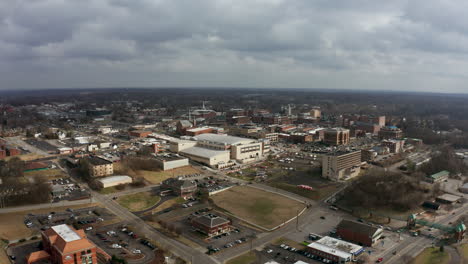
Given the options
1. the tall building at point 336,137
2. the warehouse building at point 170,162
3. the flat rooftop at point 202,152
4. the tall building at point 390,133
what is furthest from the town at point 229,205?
the tall building at point 390,133

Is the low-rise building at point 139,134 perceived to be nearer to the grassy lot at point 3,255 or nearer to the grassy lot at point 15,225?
the grassy lot at point 15,225

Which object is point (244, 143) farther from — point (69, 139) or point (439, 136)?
point (439, 136)

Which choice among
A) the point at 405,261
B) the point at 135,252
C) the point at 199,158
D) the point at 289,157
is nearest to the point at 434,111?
the point at 289,157

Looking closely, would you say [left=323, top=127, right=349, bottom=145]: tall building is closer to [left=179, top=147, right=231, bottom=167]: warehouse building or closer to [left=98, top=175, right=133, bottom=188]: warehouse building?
[left=179, top=147, right=231, bottom=167]: warehouse building

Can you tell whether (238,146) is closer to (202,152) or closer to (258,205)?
(202,152)

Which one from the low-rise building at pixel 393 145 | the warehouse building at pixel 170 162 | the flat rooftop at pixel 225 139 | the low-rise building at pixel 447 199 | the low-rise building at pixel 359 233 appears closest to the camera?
the low-rise building at pixel 359 233

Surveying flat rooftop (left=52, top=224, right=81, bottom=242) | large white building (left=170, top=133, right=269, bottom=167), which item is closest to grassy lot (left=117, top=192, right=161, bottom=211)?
flat rooftop (left=52, top=224, right=81, bottom=242)
